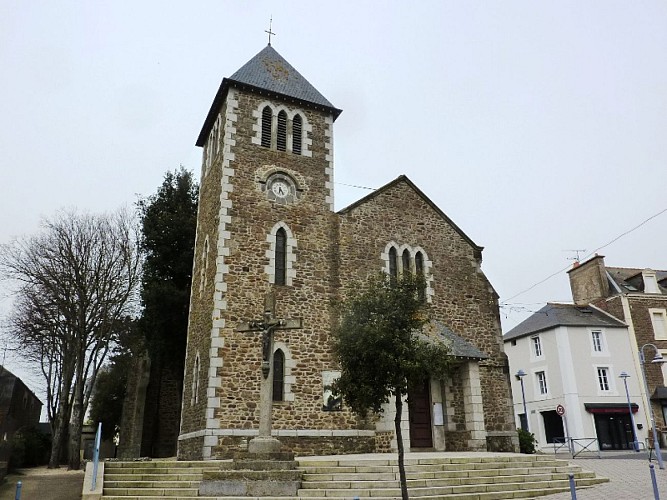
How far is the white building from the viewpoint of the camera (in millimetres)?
31469

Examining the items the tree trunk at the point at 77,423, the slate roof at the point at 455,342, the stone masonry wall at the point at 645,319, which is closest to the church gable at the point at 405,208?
the slate roof at the point at 455,342

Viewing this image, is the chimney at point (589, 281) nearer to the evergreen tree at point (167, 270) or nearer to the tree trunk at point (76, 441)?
the evergreen tree at point (167, 270)

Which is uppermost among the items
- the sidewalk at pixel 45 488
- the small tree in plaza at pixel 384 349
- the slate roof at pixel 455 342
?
the slate roof at pixel 455 342

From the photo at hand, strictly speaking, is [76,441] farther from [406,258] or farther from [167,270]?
[406,258]

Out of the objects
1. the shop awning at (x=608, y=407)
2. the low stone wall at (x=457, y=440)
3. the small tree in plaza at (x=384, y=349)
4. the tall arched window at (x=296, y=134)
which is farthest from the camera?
the shop awning at (x=608, y=407)

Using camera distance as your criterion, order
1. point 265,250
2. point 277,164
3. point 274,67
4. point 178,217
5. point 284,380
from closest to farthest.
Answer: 1. point 284,380
2. point 265,250
3. point 277,164
4. point 274,67
5. point 178,217

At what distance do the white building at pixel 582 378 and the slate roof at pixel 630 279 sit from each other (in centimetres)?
230

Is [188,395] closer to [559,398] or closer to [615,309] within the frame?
[559,398]

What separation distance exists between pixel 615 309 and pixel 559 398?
22.0 feet

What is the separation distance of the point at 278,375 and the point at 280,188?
6330mm

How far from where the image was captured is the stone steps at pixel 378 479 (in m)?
11.1

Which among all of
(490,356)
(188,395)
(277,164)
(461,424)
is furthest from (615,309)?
(188,395)

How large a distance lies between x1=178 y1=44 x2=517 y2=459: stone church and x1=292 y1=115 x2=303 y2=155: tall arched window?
0.04 metres

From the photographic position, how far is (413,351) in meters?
10.8
